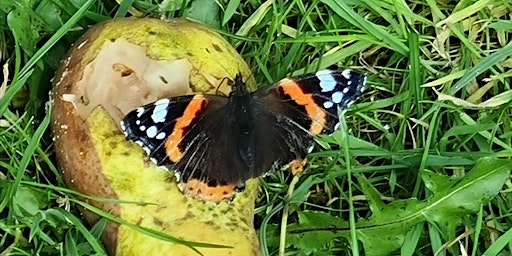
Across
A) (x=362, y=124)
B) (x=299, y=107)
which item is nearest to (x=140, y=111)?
(x=299, y=107)

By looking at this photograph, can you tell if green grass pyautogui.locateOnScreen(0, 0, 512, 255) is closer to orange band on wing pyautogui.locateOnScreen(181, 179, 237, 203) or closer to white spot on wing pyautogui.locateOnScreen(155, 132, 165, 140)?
orange band on wing pyautogui.locateOnScreen(181, 179, 237, 203)

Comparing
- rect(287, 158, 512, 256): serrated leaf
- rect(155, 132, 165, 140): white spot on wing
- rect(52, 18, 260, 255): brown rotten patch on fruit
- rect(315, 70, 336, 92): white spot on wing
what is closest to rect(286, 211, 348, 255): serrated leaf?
rect(287, 158, 512, 256): serrated leaf

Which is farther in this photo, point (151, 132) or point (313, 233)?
point (313, 233)

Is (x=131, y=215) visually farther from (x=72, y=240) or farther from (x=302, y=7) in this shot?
(x=302, y=7)

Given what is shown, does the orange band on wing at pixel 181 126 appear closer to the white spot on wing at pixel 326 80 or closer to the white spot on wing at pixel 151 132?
the white spot on wing at pixel 151 132

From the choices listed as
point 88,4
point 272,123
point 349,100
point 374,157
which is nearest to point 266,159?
point 272,123

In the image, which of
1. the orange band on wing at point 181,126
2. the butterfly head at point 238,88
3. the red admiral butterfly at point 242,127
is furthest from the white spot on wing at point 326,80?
the orange band on wing at point 181,126

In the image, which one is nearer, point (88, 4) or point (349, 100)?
point (349, 100)

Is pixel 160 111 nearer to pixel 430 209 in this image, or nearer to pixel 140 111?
pixel 140 111
